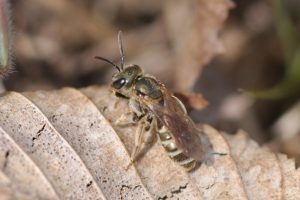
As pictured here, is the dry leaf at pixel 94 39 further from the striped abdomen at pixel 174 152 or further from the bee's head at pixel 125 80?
the striped abdomen at pixel 174 152

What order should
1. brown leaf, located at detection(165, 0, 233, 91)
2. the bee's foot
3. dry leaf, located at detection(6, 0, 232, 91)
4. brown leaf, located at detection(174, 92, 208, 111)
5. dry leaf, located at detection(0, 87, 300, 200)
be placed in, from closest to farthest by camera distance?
1. dry leaf, located at detection(0, 87, 300, 200)
2. the bee's foot
3. brown leaf, located at detection(174, 92, 208, 111)
4. brown leaf, located at detection(165, 0, 233, 91)
5. dry leaf, located at detection(6, 0, 232, 91)

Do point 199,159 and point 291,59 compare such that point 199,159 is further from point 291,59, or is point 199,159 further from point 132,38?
point 132,38

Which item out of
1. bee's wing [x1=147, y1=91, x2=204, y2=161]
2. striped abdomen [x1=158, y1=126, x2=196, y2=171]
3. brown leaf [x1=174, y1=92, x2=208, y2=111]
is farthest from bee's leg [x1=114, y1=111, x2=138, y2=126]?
brown leaf [x1=174, y1=92, x2=208, y2=111]

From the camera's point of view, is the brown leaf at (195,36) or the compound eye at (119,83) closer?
the compound eye at (119,83)

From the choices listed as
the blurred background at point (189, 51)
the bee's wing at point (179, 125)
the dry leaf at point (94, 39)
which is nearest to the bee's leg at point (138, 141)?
the bee's wing at point (179, 125)

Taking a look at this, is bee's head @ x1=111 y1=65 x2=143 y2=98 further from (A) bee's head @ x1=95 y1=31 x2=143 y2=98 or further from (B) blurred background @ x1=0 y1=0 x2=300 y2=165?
(B) blurred background @ x1=0 y1=0 x2=300 y2=165

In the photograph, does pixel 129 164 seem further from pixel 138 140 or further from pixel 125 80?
pixel 125 80

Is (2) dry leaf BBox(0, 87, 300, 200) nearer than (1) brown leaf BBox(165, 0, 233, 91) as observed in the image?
Yes

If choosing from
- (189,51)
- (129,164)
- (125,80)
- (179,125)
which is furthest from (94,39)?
(129,164)
